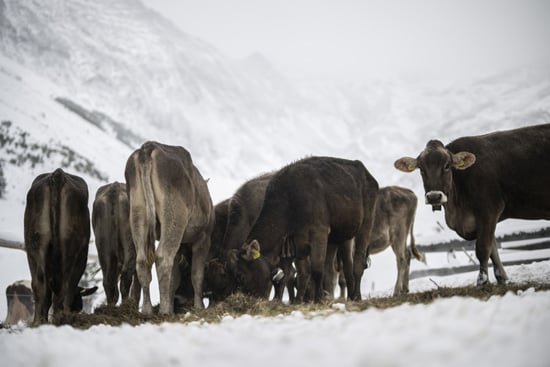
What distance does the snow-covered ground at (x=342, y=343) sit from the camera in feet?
6.12

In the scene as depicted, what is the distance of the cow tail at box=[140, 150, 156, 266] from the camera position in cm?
609

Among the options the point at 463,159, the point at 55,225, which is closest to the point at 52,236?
the point at 55,225

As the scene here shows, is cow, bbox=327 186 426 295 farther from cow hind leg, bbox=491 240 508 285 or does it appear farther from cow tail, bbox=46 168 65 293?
cow tail, bbox=46 168 65 293

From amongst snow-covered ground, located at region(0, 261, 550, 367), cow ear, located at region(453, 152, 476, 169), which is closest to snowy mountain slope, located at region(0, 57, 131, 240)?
cow ear, located at region(453, 152, 476, 169)

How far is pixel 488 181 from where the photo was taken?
22.5 ft

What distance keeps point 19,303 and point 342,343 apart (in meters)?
11.3

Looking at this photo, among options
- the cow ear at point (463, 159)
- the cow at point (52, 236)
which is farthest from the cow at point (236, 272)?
the cow ear at point (463, 159)

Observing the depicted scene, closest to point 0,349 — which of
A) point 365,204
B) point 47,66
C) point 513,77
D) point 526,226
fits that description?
point 365,204

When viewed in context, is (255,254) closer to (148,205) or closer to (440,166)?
(148,205)

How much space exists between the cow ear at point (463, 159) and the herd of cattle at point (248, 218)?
15mm

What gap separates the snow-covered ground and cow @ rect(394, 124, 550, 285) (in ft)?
12.7

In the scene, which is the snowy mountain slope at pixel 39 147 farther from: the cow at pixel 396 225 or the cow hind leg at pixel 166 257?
the cow hind leg at pixel 166 257

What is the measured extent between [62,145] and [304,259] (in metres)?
31.5

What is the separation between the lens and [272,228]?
7.91 m
